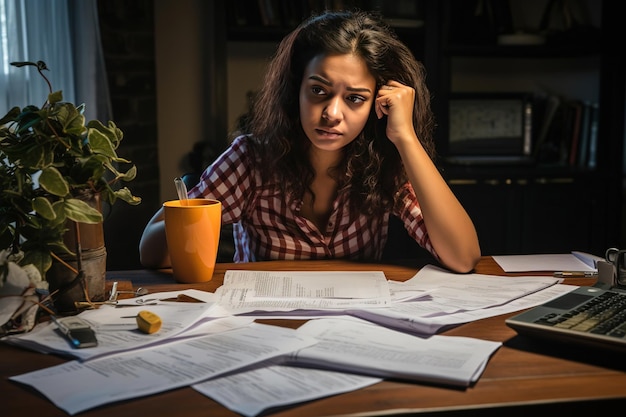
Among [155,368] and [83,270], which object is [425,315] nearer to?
[155,368]

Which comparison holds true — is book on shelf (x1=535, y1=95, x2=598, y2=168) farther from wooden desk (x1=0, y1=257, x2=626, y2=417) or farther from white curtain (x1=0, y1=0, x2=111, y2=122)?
wooden desk (x1=0, y1=257, x2=626, y2=417)

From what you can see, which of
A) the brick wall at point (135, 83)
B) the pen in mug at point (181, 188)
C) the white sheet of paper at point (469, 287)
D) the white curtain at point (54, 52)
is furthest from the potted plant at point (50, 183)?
the brick wall at point (135, 83)

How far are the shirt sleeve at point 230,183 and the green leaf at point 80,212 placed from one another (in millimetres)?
597

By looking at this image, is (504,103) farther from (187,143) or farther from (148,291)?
(148,291)

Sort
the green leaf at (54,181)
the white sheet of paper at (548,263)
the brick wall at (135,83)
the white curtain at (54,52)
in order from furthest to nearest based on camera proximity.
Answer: the brick wall at (135,83) → the white curtain at (54,52) → the white sheet of paper at (548,263) → the green leaf at (54,181)

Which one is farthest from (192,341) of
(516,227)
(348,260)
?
(516,227)

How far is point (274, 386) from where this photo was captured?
78 centimetres

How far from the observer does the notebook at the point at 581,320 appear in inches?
34.3

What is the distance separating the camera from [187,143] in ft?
11.2

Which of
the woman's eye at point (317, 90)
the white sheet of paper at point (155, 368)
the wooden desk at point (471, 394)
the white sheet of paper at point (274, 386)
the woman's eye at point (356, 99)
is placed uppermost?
the woman's eye at point (317, 90)

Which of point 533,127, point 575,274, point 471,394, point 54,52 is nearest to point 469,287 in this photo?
point 575,274

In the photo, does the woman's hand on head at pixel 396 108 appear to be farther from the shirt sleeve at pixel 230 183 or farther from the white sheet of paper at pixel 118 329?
the white sheet of paper at pixel 118 329

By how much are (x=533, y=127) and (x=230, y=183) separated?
6.70 feet

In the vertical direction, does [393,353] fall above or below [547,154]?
below
